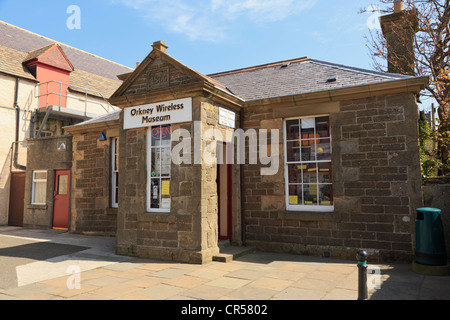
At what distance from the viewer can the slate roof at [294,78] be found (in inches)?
310

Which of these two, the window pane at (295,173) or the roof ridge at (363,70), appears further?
the window pane at (295,173)

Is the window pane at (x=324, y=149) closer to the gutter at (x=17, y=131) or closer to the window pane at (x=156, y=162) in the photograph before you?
the window pane at (x=156, y=162)

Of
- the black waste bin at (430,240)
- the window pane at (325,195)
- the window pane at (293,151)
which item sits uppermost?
the window pane at (293,151)

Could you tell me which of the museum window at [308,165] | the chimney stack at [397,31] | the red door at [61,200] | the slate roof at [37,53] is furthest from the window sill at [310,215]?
the slate roof at [37,53]

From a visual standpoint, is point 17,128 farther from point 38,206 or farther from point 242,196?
point 242,196

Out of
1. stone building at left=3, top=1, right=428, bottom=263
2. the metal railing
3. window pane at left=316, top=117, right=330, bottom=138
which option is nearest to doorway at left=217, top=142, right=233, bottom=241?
stone building at left=3, top=1, right=428, bottom=263

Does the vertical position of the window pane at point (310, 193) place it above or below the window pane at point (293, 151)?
below

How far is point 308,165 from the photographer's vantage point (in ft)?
26.2

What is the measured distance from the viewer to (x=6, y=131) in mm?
14414

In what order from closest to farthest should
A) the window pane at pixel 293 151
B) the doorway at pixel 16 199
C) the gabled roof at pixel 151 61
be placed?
the gabled roof at pixel 151 61
the window pane at pixel 293 151
the doorway at pixel 16 199

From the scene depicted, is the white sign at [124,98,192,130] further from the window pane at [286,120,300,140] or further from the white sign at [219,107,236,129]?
the window pane at [286,120,300,140]

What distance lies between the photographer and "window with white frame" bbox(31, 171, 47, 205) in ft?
44.7

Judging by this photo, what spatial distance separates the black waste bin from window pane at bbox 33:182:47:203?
44.1 ft

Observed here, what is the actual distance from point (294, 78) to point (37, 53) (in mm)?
13686
